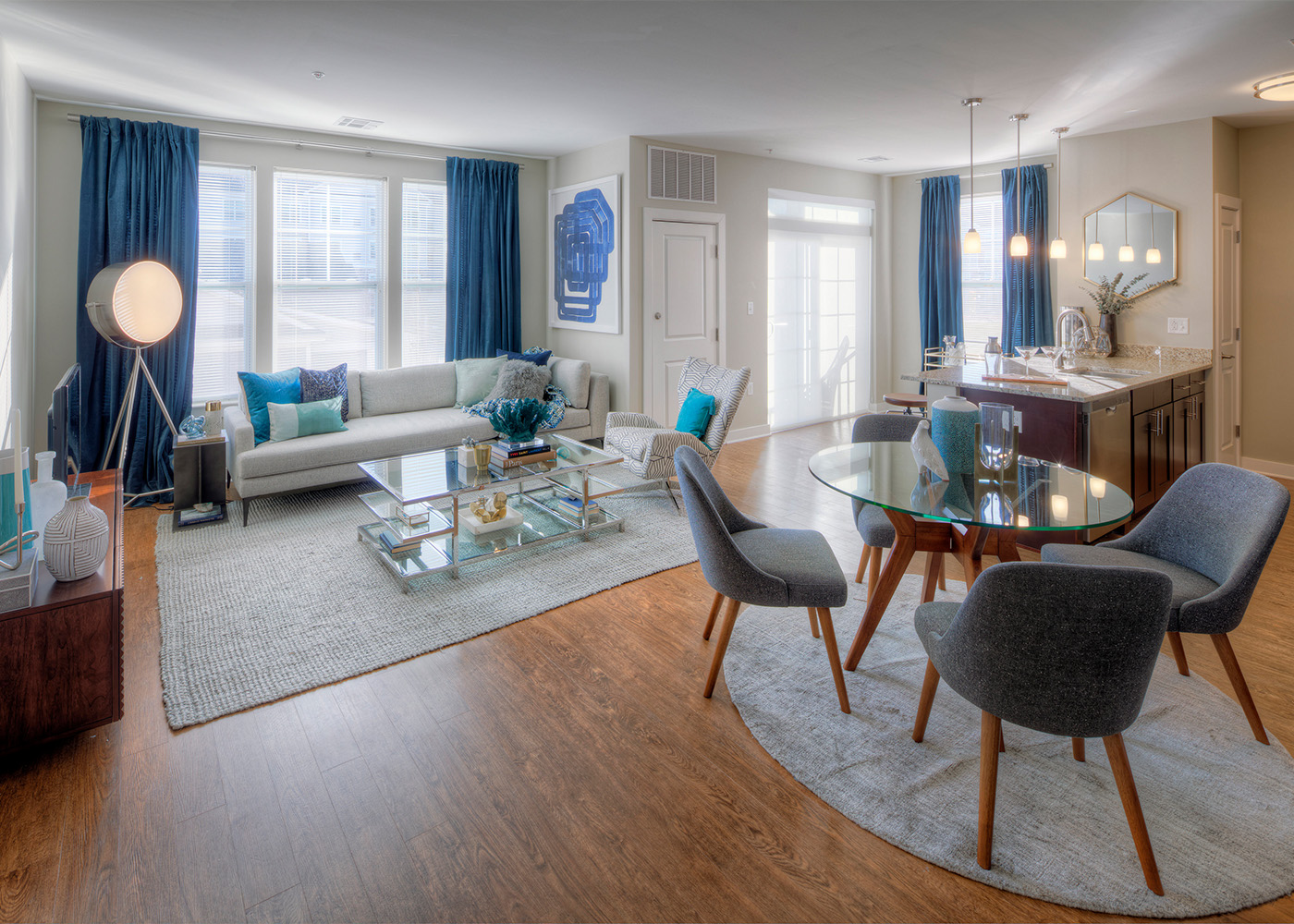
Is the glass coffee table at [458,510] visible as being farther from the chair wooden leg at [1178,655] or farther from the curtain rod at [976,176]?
the curtain rod at [976,176]

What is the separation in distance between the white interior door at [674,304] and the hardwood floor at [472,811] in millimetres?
3544

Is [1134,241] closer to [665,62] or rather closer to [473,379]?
[665,62]

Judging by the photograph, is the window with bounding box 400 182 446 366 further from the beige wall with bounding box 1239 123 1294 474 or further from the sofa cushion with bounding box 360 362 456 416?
the beige wall with bounding box 1239 123 1294 474

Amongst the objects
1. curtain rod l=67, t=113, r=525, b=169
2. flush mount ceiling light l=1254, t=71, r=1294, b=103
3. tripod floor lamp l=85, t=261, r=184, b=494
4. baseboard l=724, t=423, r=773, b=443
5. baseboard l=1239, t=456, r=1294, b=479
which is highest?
curtain rod l=67, t=113, r=525, b=169

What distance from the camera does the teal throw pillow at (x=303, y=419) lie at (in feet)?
15.4

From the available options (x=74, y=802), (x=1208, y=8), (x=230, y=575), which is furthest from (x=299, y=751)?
(x=1208, y=8)

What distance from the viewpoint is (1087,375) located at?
173 inches

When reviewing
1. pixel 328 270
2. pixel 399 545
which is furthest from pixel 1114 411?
pixel 328 270

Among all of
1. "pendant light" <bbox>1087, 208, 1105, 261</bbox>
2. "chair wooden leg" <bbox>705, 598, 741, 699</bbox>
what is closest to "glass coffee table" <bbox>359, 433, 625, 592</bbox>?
"chair wooden leg" <bbox>705, 598, 741, 699</bbox>

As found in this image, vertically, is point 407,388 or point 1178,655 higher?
point 407,388

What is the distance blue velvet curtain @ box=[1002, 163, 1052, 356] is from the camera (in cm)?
627

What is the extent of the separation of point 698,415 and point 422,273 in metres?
2.95

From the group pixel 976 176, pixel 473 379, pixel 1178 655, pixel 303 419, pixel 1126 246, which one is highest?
pixel 976 176

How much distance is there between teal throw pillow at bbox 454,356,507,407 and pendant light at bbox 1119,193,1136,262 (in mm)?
4544
